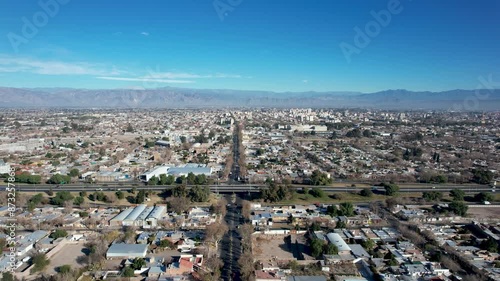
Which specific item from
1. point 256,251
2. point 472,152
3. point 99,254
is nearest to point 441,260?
point 256,251

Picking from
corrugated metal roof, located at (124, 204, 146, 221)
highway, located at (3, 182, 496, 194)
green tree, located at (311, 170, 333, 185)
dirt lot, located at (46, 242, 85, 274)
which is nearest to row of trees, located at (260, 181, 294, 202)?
highway, located at (3, 182, 496, 194)

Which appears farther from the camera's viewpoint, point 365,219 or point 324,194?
point 324,194

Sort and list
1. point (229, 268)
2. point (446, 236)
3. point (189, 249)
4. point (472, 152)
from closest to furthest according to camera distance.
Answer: point (229, 268)
point (189, 249)
point (446, 236)
point (472, 152)

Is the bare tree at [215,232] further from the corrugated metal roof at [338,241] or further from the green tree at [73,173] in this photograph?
the green tree at [73,173]

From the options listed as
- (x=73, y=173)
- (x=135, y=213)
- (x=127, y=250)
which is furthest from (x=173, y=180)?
(x=127, y=250)

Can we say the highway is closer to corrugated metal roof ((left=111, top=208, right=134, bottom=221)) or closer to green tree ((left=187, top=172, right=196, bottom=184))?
green tree ((left=187, top=172, right=196, bottom=184))

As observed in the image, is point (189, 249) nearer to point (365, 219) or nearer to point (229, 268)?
point (229, 268)

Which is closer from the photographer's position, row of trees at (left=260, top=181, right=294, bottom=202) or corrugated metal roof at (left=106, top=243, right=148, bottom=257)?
corrugated metal roof at (left=106, top=243, right=148, bottom=257)
